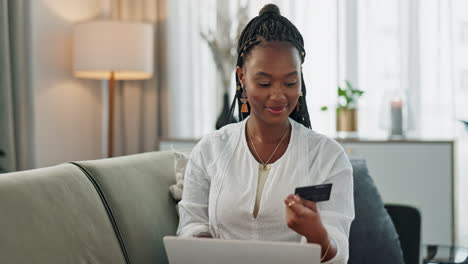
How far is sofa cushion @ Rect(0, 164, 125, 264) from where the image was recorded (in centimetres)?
110

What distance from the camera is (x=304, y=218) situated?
114 centimetres

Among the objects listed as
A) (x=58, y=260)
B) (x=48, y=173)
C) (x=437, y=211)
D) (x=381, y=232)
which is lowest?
(x=437, y=211)

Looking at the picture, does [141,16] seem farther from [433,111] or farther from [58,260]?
[58,260]

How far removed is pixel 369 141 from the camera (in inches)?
124

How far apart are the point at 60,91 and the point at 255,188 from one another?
2505 millimetres

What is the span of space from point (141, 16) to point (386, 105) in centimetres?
176

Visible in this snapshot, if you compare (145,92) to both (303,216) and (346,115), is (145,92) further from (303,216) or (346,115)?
(303,216)

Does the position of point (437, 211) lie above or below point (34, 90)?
below

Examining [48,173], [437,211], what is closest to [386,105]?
[437,211]

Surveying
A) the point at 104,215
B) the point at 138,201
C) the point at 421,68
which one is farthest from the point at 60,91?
the point at 104,215

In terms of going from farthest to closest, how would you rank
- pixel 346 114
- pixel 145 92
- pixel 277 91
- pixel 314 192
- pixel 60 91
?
pixel 145 92, pixel 60 91, pixel 346 114, pixel 277 91, pixel 314 192

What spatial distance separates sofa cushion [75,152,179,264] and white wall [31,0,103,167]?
1.80m

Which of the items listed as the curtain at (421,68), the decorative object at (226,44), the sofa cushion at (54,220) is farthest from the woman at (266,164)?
the decorative object at (226,44)

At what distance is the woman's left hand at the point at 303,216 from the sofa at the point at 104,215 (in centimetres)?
44
